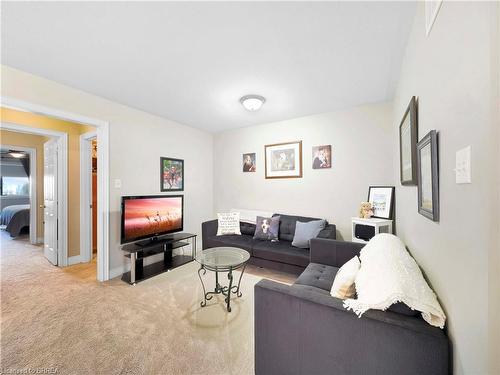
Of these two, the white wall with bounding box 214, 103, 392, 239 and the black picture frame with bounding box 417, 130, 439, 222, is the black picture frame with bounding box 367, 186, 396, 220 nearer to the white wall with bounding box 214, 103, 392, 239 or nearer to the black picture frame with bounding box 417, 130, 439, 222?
A: the white wall with bounding box 214, 103, 392, 239

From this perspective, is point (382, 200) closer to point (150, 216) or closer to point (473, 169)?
point (473, 169)

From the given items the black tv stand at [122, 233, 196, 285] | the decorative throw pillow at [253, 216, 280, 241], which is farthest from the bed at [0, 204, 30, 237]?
the decorative throw pillow at [253, 216, 280, 241]

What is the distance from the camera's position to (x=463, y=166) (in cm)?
73

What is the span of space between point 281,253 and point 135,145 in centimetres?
268

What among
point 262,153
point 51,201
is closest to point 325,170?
point 262,153

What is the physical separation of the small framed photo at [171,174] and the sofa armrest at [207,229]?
2.95 ft

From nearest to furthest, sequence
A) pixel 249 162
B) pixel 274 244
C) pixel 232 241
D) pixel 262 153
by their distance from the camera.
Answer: pixel 274 244 < pixel 232 241 < pixel 262 153 < pixel 249 162

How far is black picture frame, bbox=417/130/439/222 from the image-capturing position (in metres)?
1.00

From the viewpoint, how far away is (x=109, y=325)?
1886mm

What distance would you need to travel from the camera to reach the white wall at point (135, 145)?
7.44 ft

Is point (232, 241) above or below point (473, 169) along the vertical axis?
below

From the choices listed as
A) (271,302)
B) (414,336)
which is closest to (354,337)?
(414,336)

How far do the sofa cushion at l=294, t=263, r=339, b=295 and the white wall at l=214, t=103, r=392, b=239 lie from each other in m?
1.20

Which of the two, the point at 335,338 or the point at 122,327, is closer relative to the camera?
the point at 335,338
